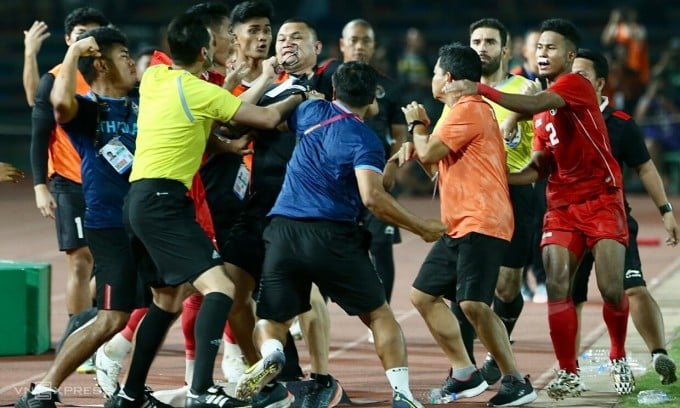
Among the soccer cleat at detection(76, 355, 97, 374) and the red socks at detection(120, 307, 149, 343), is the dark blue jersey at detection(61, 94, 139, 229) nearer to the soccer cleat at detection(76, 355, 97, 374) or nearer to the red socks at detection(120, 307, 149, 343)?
the red socks at detection(120, 307, 149, 343)

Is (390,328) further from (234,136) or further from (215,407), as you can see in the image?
(234,136)

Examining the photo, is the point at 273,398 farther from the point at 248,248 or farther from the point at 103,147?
the point at 103,147

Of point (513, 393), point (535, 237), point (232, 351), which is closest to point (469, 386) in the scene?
point (513, 393)

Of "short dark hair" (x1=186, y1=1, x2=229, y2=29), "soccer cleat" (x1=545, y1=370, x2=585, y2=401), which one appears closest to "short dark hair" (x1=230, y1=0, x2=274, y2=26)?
"short dark hair" (x1=186, y1=1, x2=229, y2=29)

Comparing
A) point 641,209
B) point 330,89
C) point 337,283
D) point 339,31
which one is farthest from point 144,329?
point 339,31

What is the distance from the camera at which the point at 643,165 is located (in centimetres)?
890

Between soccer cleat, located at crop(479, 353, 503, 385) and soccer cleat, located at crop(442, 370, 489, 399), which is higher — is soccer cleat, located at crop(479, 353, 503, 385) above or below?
below

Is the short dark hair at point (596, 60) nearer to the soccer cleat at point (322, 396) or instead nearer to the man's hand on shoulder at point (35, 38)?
the soccer cleat at point (322, 396)

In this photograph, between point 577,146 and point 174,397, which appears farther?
point 577,146

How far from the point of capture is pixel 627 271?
29.1 feet

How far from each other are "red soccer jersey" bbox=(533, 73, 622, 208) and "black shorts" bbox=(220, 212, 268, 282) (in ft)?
5.71

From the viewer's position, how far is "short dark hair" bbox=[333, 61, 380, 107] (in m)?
7.55

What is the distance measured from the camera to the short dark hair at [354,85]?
7555 mm

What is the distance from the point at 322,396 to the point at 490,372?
1444mm
